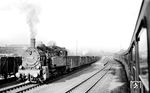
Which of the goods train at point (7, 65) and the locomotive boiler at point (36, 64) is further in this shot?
the goods train at point (7, 65)

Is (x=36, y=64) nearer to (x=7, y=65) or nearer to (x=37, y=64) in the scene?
(x=37, y=64)

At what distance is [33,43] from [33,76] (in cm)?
307

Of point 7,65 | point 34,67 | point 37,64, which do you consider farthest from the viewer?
point 7,65

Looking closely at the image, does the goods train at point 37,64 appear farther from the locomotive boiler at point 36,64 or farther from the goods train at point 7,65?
the goods train at point 7,65

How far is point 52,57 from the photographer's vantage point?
53.3ft

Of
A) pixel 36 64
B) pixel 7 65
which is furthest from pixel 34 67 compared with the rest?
pixel 7 65

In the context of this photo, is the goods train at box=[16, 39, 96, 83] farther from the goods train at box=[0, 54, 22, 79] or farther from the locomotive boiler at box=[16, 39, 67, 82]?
the goods train at box=[0, 54, 22, 79]

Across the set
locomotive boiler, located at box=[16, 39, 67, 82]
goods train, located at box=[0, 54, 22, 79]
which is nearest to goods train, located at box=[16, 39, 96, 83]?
locomotive boiler, located at box=[16, 39, 67, 82]

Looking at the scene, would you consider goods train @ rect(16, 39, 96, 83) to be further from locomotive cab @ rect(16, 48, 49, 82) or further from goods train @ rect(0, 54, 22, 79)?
goods train @ rect(0, 54, 22, 79)

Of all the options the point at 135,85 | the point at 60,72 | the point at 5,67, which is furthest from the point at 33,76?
the point at 135,85

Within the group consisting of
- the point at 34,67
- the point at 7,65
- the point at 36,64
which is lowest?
the point at 34,67

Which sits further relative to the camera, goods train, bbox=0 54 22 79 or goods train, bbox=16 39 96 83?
goods train, bbox=0 54 22 79

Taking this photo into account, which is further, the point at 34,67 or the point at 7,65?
the point at 7,65

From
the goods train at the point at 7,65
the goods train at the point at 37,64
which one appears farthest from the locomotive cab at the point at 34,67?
the goods train at the point at 7,65
